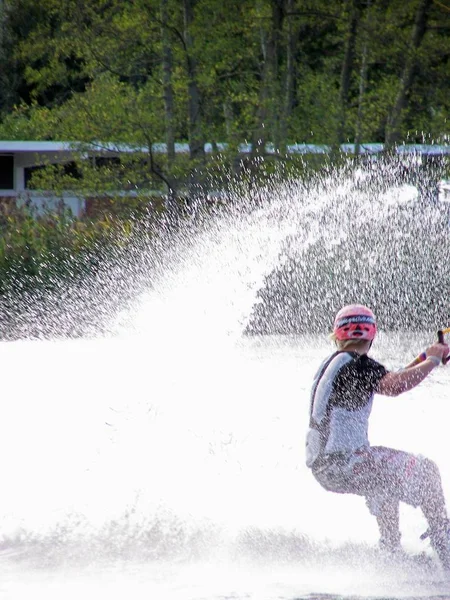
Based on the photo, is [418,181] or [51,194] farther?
[51,194]

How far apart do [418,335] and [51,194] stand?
35.5 ft

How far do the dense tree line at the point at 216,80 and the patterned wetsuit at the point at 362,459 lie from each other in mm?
17802

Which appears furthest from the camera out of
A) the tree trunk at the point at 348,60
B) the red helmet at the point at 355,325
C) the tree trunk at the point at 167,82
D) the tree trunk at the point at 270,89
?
the tree trunk at the point at 348,60

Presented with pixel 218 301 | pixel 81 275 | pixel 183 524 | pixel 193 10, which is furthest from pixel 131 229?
pixel 183 524

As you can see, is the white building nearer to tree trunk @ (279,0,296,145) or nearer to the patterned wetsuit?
tree trunk @ (279,0,296,145)

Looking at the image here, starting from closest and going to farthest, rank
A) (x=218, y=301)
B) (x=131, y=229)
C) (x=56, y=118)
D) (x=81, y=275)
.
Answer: (x=218, y=301), (x=81, y=275), (x=131, y=229), (x=56, y=118)

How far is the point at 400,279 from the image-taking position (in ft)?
65.9

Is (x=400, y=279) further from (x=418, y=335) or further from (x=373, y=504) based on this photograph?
(x=373, y=504)

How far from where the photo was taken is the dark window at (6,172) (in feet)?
123

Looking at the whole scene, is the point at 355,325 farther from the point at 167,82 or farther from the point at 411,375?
the point at 167,82

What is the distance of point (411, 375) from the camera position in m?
5.79

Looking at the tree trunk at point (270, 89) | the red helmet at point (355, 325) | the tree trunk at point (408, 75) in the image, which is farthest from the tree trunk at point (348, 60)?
the red helmet at point (355, 325)

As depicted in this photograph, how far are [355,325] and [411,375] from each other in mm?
440

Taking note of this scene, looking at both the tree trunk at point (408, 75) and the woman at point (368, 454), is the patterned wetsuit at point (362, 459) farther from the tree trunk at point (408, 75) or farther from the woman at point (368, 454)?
the tree trunk at point (408, 75)
